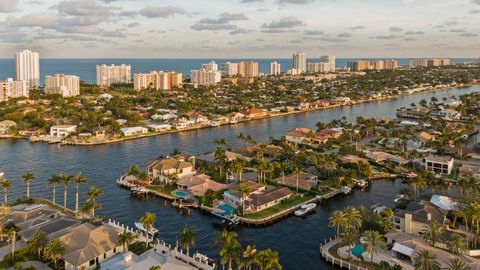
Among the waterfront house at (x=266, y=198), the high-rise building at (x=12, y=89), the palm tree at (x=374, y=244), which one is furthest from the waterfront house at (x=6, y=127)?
the palm tree at (x=374, y=244)

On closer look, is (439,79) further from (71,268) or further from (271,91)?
(71,268)

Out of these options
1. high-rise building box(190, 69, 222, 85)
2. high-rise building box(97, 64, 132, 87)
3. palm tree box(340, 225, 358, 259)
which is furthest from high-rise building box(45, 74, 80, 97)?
palm tree box(340, 225, 358, 259)

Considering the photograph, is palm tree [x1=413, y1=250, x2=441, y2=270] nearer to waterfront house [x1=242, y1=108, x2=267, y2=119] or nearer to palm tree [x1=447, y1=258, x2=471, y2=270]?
palm tree [x1=447, y1=258, x2=471, y2=270]

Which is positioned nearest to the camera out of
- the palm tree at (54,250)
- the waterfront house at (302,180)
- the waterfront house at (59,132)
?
the palm tree at (54,250)

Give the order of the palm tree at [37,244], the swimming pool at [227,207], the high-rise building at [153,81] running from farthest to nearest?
the high-rise building at [153,81] → the swimming pool at [227,207] → the palm tree at [37,244]

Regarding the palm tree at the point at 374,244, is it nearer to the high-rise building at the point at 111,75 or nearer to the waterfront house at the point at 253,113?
the waterfront house at the point at 253,113

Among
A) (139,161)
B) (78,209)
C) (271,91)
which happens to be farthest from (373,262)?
(271,91)

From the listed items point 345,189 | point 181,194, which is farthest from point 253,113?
point 181,194
